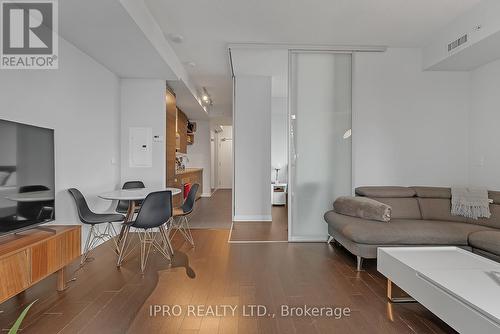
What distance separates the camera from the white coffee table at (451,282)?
1537mm

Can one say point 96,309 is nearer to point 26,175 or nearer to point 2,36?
point 26,175

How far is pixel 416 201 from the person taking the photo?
3.66 m

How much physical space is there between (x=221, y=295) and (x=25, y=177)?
5.94 feet

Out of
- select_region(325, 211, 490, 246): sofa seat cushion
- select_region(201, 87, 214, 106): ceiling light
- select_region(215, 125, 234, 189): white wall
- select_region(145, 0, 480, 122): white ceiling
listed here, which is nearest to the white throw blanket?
select_region(325, 211, 490, 246): sofa seat cushion

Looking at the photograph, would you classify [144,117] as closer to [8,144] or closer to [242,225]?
[242,225]

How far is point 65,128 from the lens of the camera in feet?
10.5

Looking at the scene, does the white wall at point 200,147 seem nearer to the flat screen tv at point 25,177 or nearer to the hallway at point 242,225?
the hallway at point 242,225

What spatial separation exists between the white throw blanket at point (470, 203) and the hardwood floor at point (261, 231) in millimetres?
2188

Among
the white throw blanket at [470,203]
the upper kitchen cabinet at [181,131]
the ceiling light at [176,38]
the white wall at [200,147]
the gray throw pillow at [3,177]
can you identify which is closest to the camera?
the gray throw pillow at [3,177]

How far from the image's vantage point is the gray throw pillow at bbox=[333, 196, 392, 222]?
3.14m

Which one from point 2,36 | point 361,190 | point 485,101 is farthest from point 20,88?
point 485,101

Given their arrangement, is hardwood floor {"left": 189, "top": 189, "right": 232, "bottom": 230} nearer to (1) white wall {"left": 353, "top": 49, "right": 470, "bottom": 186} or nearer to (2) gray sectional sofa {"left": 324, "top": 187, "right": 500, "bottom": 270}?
(2) gray sectional sofa {"left": 324, "top": 187, "right": 500, "bottom": 270}

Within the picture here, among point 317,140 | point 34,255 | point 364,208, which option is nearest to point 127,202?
point 34,255

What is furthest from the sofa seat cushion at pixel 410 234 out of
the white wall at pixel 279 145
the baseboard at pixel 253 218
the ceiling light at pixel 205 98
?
the white wall at pixel 279 145
